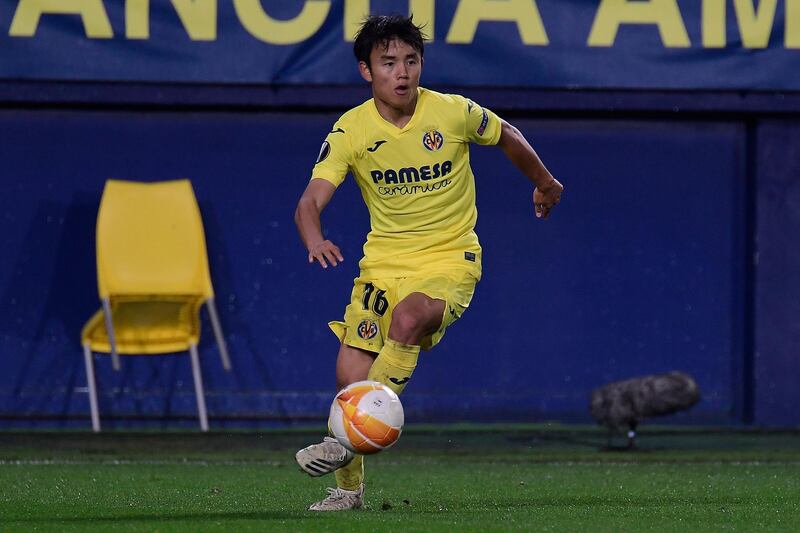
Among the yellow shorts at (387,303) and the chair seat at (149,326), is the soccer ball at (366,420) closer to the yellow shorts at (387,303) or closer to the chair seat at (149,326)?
the yellow shorts at (387,303)

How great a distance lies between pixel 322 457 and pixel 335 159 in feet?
4.14

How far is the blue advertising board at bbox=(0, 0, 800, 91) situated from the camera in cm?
1042

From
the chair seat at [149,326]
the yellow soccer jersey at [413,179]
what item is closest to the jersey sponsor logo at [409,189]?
the yellow soccer jersey at [413,179]

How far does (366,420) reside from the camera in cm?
583

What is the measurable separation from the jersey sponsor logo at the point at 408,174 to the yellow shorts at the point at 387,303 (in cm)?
42

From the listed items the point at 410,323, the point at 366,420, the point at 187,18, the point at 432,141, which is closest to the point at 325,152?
the point at 432,141

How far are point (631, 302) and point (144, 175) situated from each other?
11.6ft

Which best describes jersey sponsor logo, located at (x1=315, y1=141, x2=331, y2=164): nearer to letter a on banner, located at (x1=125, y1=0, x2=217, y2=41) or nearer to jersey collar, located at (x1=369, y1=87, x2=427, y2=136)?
jersey collar, located at (x1=369, y1=87, x2=427, y2=136)

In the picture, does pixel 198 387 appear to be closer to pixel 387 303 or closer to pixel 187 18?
pixel 187 18

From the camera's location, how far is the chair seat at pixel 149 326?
1053 cm

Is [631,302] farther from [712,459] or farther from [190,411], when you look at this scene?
[190,411]

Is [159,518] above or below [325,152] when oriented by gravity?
below

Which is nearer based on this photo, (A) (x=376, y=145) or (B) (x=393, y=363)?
(B) (x=393, y=363)

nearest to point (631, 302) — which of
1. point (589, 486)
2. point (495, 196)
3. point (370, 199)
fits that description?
point (495, 196)
